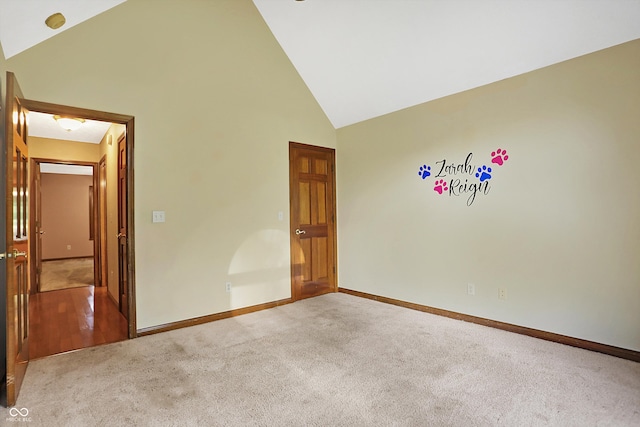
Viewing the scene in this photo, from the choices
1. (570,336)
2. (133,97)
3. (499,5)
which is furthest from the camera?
(133,97)

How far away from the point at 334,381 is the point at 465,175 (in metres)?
2.47

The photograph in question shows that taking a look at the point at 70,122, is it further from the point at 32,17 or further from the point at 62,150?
the point at 32,17

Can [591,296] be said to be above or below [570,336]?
above

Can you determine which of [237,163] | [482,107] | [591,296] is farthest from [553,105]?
[237,163]

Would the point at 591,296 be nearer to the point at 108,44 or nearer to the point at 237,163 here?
the point at 237,163

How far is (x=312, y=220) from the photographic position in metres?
4.66

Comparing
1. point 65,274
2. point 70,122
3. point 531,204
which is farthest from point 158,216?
point 65,274

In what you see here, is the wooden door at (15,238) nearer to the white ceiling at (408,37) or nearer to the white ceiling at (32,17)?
the white ceiling at (32,17)

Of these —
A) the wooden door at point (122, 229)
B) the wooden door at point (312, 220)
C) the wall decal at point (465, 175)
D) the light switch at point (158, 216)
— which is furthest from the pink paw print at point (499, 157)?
the wooden door at point (122, 229)

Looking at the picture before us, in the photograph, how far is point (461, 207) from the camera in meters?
3.55

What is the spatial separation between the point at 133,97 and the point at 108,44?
0.48 meters

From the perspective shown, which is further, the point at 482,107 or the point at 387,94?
the point at 387,94

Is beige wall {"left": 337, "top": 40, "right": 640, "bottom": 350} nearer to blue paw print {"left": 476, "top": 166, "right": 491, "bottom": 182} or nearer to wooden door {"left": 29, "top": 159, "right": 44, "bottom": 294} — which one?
blue paw print {"left": 476, "top": 166, "right": 491, "bottom": 182}

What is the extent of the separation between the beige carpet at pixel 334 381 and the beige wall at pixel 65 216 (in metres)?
7.97
